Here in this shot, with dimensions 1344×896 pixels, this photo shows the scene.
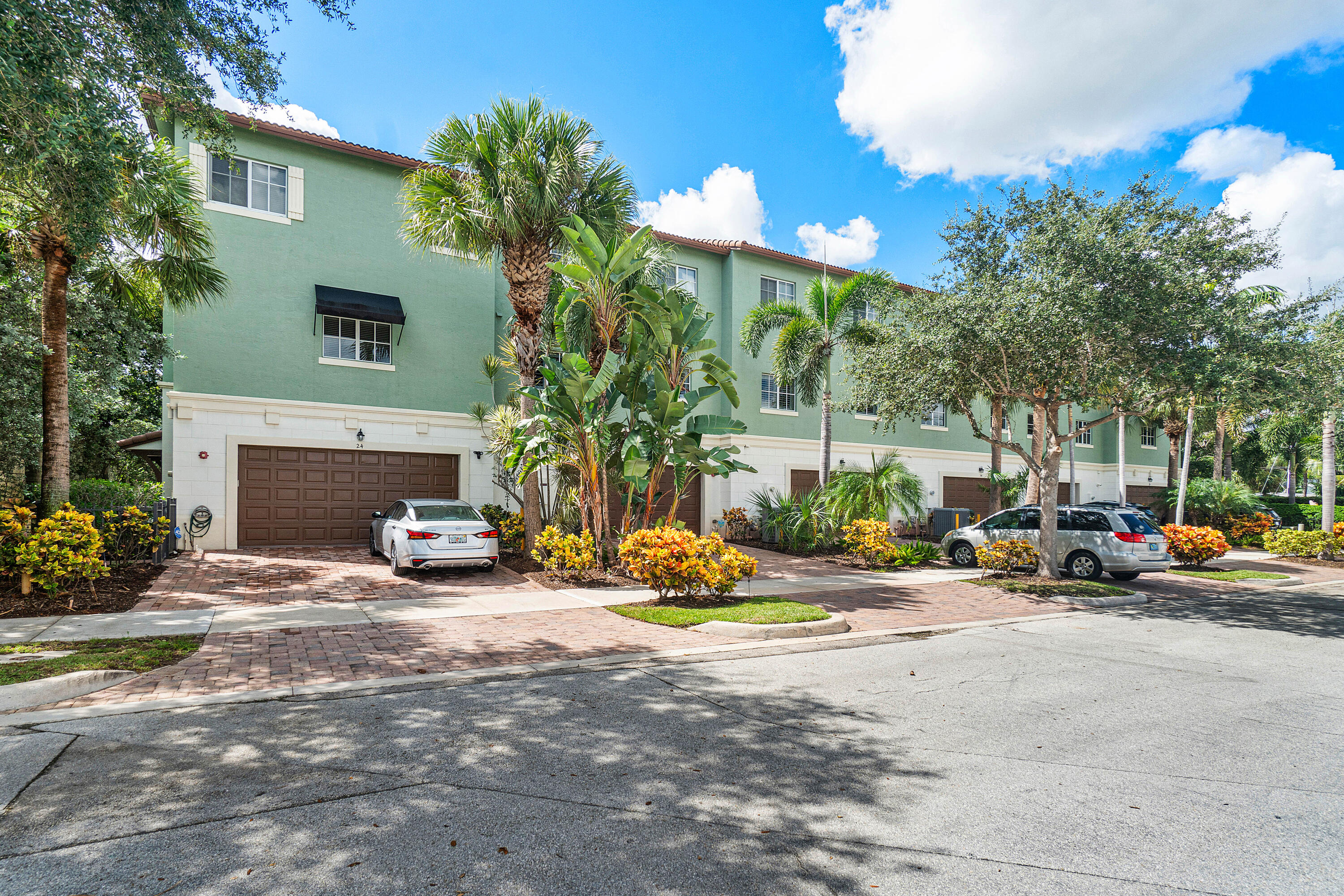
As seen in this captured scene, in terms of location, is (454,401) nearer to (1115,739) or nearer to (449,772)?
(449,772)

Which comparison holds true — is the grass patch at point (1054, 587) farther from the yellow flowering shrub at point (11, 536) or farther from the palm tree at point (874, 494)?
the yellow flowering shrub at point (11, 536)

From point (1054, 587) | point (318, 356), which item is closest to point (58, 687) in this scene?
point (318, 356)

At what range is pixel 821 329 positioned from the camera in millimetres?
19375

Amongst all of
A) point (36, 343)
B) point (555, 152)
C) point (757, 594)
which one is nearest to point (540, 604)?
point (757, 594)

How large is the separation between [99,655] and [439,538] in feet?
18.7

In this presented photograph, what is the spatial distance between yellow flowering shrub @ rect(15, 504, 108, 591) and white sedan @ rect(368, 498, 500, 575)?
13.8 ft

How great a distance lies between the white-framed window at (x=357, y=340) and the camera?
671 inches

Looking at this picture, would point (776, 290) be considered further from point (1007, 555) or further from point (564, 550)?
point (564, 550)

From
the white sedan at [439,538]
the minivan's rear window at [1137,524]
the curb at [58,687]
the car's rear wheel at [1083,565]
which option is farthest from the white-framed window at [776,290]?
the curb at [58,687]

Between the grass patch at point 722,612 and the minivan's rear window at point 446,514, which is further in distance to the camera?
the minivan's rear window at point 446,514

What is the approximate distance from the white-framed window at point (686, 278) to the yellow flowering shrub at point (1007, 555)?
39.7 feet

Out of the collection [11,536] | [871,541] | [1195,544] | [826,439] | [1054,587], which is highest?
[826,439]

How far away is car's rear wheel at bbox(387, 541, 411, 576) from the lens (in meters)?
12.6

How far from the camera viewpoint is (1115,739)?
5.11 m
